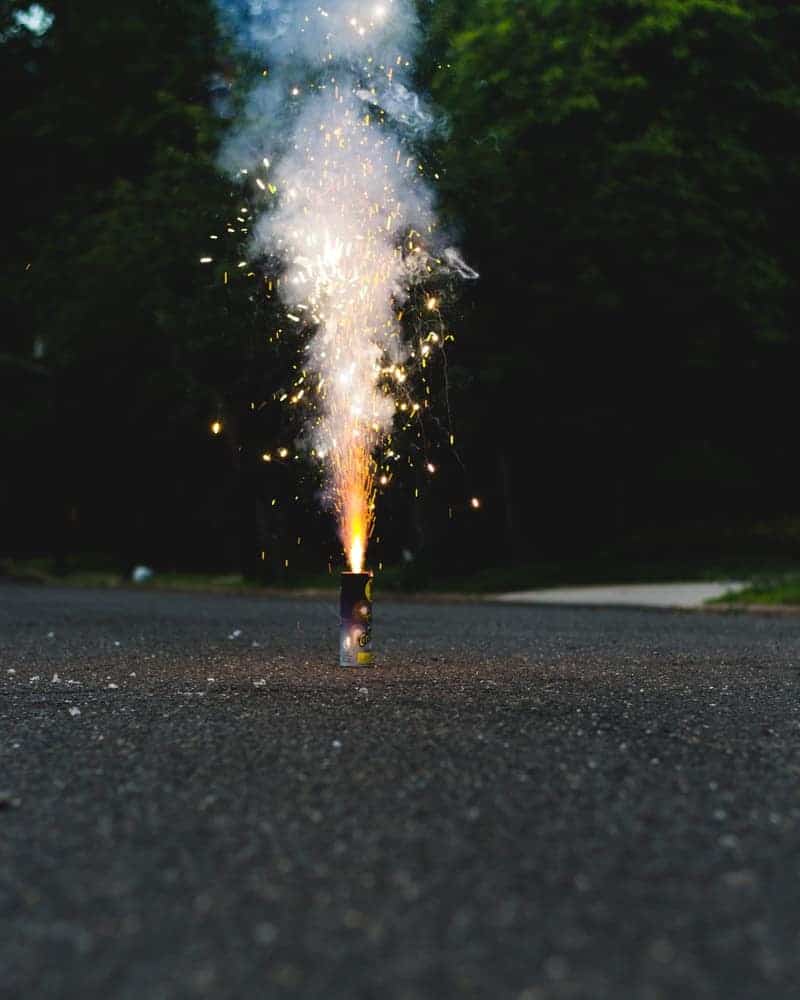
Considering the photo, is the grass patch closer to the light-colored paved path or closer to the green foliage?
the light-colored paved path

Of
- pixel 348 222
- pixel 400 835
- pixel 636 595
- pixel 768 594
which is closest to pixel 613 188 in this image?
pixel 636 595

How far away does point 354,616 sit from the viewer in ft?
34.7

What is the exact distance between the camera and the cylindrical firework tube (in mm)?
10594

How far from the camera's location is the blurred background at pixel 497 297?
25.8 m

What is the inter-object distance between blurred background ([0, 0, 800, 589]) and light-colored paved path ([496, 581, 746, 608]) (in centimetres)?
169

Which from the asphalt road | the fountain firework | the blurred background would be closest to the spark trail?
the fountain firework

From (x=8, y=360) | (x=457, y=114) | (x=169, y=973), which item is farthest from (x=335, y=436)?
(x=8, y=360)

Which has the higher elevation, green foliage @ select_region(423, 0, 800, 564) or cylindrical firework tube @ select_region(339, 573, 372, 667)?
green foliage @ select_region(423, 0, 800, 564)

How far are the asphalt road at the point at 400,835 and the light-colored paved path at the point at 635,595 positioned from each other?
983 cm

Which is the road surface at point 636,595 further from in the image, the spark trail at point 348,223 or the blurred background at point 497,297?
the spark trail at point 348,223

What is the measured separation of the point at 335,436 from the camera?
12.7 metres

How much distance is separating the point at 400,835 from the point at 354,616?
5.85 m

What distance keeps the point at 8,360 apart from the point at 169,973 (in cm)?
3336

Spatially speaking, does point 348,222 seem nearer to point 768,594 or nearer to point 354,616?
point 354,616
